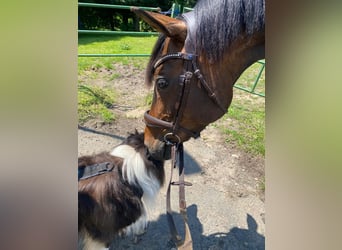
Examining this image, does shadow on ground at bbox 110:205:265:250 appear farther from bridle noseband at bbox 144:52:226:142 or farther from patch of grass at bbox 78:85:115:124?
patch of grass at bbox 78:85:115:124

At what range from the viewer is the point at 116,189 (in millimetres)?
1504

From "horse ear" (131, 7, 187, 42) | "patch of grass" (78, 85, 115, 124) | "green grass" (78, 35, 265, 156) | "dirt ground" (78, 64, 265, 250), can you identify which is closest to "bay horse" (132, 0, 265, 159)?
"horse ear" (131, 7, 187, 42)

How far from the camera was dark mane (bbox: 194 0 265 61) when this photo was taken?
3.42ft

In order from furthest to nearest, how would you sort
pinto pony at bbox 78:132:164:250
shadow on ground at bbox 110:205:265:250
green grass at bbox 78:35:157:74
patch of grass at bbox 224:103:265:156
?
1. green grass at bbox 78:35:157:74
2. patch of grass at bbox 224:103:265:156
3. shadow on ground at bbox 110:205:265:250
4. pinto pony at bbox 78:132:164:250

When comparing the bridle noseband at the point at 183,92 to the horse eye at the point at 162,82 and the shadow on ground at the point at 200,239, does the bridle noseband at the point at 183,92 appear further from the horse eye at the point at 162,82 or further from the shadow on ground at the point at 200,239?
the shadow on ground at the point at 200,239

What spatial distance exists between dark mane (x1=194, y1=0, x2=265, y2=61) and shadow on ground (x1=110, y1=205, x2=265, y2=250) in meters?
1.19

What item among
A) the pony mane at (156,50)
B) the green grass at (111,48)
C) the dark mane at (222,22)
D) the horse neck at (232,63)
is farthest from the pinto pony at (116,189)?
the green grass at (111,48)

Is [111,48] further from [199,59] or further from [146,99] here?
[199,59]

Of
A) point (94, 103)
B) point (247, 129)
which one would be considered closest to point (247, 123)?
point (247, 129)

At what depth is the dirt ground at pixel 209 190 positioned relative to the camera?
6.24 ft

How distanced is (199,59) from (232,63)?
0.13 m
